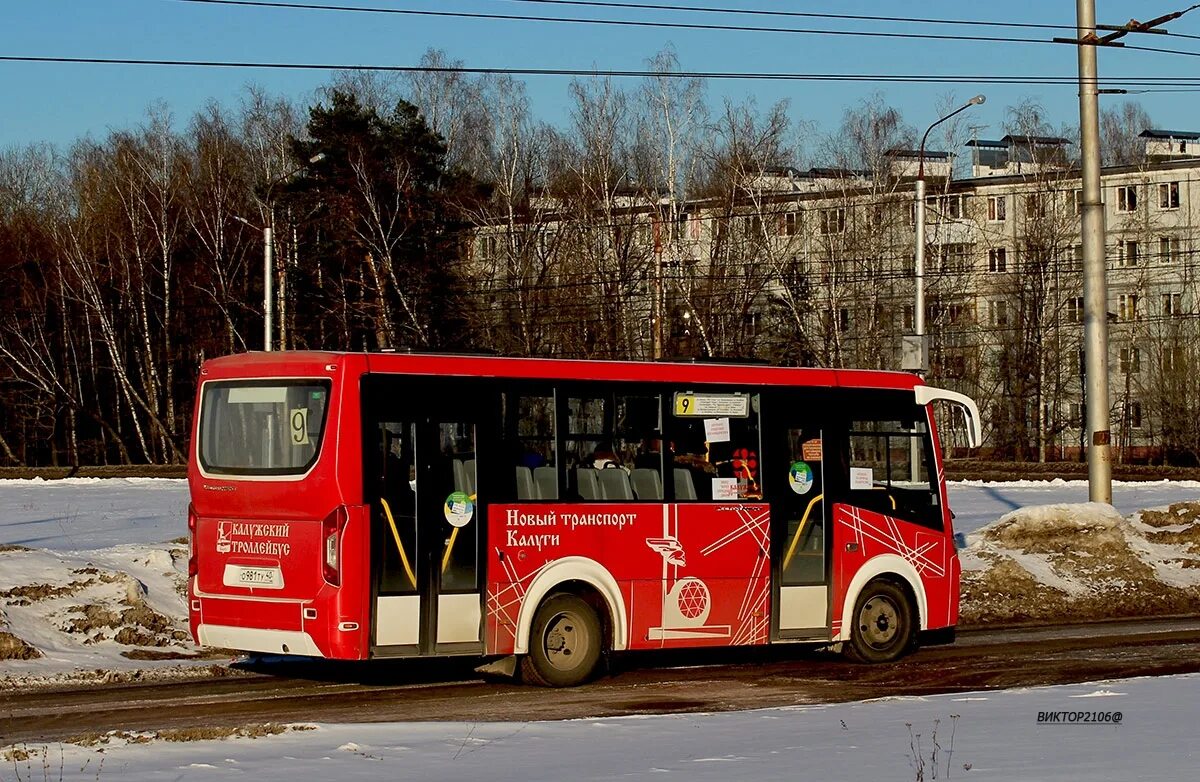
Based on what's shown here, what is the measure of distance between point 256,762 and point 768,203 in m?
53.2

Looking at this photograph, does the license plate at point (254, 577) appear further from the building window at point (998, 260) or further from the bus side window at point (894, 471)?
the building window at point (998, 260)

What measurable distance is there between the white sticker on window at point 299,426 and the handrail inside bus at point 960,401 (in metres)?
6.23

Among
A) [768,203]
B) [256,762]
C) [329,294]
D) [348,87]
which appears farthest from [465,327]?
[256,762]

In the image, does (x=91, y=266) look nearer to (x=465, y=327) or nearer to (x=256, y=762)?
(x=465, y=327)

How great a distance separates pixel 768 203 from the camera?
6084 centimetres

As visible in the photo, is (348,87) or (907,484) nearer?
(907,484)

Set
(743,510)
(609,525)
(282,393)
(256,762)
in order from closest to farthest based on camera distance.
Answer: (256,762) → (282,393) → (609,525) → (743,510)

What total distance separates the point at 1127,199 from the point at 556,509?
6973 cm

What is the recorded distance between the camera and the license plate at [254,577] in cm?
1247

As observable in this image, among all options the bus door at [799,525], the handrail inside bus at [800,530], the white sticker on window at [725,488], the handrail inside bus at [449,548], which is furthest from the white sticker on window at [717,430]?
the handrail inside bus at [449,548]

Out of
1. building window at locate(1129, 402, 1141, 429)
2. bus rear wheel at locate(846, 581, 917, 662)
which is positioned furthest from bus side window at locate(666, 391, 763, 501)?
building window at locate(1129, 402, 1141, 429)

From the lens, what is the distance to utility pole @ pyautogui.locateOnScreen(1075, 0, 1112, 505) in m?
22.9

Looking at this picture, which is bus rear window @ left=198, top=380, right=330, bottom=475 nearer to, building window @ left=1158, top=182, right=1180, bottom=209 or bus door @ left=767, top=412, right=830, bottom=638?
bus door @ left=767, top=412, right=830, bottom=638

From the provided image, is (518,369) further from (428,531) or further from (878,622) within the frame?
(878,622)
